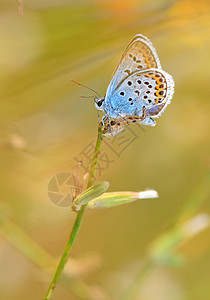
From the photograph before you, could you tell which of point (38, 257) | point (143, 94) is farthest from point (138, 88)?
point (38, 257)

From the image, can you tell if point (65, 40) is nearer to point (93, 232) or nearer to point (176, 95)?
point (176, 95)

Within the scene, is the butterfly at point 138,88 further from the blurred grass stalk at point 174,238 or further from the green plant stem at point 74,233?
the blurred grass stalk at point 174,238

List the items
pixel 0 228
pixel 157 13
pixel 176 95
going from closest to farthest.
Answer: pixel 0 228, pixel 157 13, pixel 176 95

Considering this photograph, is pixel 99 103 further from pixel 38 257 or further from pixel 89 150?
pixel 38 257

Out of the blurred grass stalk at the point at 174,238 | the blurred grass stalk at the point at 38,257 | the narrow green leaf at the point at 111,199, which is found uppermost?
the blurred grass stalk at the point at 174,238

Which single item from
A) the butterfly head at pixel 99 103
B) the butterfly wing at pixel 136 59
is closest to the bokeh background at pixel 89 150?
the butterfly head at pixel 99 103

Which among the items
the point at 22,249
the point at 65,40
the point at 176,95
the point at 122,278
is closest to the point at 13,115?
the point at 65,40
